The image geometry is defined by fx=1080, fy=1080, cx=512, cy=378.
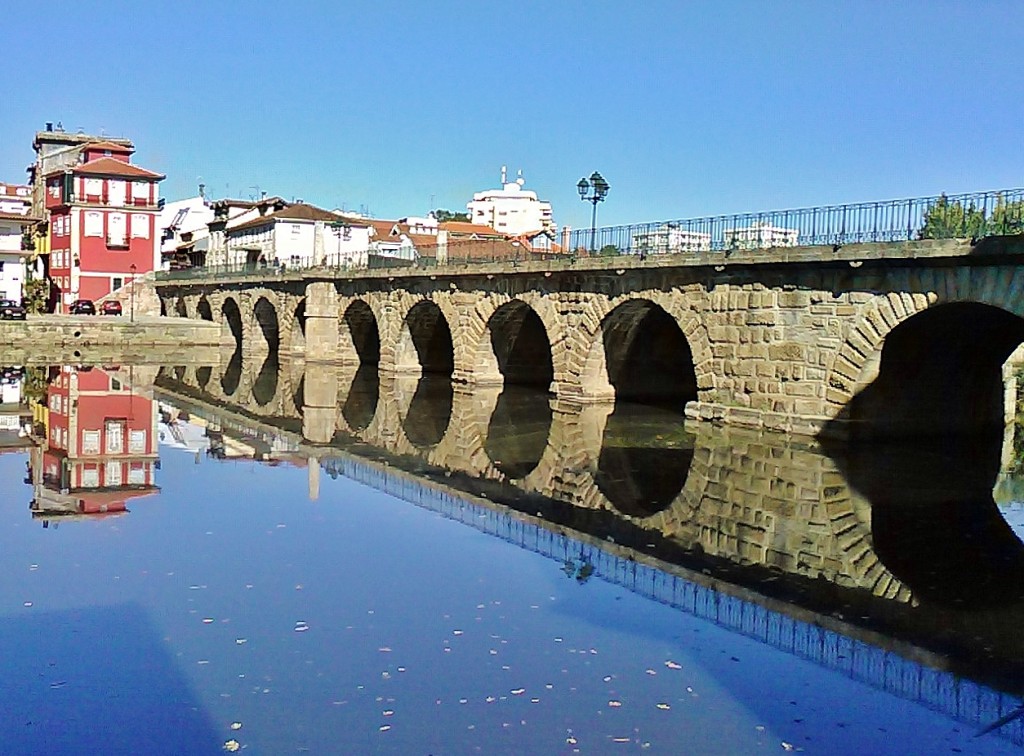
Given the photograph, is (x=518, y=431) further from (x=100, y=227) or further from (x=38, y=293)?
(x=38, y=293)

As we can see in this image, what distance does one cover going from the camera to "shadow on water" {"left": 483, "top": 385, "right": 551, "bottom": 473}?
2171cm

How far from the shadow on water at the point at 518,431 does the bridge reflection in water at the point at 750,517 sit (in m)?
0.09

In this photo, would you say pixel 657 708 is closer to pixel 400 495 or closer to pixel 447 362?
pixel 400 495

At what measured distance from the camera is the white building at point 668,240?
28.0 meters

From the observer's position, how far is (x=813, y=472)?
794 inches

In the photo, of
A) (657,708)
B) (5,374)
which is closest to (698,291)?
(657,708)

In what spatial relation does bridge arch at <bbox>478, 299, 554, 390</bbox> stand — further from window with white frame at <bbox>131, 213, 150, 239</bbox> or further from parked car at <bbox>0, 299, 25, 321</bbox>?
window with white frame at <bbox>131, 213, 150, 239</bbox>

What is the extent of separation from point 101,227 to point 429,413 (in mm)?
47534

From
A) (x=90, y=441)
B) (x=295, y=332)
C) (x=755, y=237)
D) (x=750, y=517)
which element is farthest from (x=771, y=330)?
(x=295, y=332)

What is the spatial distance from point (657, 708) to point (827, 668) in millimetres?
2021

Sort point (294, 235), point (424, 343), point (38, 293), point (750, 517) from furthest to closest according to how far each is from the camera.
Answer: point (38, 293)
point (294, 235)
point (424, 343)
point (750, 517)

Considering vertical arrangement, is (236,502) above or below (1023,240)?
below

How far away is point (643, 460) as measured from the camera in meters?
22.0

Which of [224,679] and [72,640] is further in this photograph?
[72,640]
